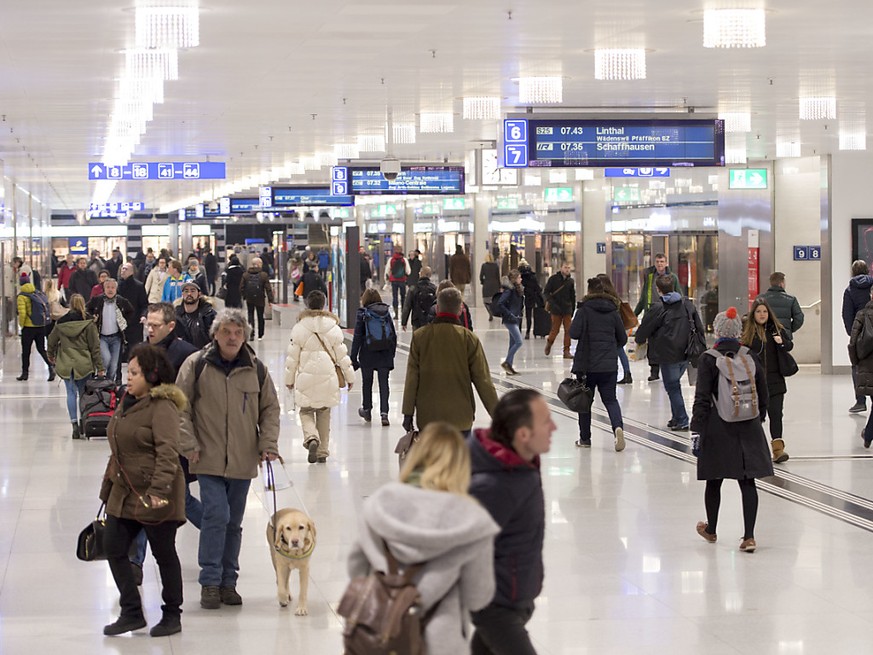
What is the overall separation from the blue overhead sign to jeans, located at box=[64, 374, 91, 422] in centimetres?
1088

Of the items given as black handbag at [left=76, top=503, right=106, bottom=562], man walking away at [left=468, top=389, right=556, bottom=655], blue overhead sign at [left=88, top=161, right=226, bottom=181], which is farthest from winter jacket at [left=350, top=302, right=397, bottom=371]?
blue overhead sign at [left=88, top=161, right=226, bottom=181]

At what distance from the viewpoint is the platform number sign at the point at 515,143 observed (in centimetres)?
1575

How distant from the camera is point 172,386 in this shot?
6.74 meters

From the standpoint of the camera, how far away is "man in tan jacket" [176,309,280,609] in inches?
280

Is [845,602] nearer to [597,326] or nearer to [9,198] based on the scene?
[597,326]

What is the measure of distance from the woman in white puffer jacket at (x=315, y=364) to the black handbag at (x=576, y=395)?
224 centimetres

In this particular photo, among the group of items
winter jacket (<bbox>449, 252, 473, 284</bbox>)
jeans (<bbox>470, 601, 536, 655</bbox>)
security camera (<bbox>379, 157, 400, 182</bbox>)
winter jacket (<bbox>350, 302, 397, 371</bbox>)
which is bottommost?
jeans (<bbox>470, 601, 536, 655</bbox>)

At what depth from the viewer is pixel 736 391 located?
27.9 ft

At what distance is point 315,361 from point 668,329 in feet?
13.1

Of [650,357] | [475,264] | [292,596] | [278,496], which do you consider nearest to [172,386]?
[292,596]

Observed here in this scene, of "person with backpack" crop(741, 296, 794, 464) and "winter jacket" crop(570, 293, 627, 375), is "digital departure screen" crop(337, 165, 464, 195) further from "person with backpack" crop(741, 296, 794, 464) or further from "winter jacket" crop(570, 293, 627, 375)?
"person with backpack" crop(741, 296, 794, 464)

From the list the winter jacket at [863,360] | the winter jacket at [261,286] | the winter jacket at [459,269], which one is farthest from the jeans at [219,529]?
the winter jacket at [459,269]

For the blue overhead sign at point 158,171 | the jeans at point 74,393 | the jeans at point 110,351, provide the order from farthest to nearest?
1. the blue overhead sign at point 158,171
2. the jeans at point 110,351
3. the jeans at point 74,393

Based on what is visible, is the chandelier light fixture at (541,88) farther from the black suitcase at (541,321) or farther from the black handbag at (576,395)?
the black suitcase at (541,321)
